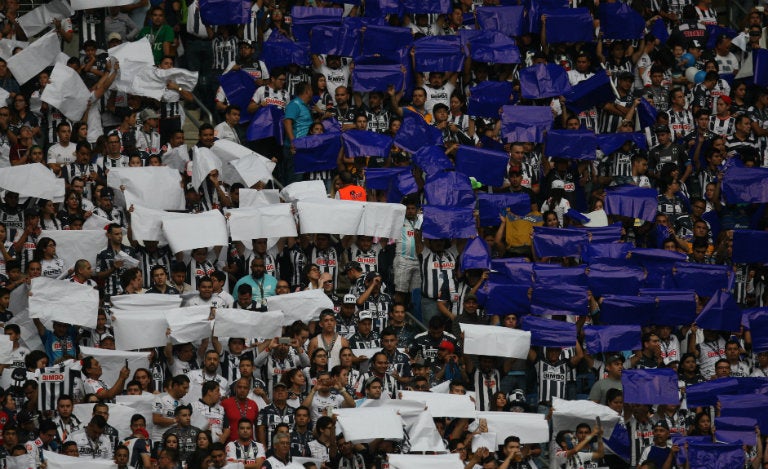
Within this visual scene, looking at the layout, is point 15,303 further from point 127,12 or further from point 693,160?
point 693,160

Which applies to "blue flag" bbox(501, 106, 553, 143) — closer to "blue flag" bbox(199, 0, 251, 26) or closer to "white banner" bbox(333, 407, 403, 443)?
"blue flag" bbox(199, 0, 251, 26)

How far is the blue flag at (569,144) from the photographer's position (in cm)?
2198

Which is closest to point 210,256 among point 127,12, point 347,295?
point 347,295

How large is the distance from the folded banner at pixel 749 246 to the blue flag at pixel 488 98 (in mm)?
3395

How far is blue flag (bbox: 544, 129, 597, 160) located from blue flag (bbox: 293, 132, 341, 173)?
2.71 metres

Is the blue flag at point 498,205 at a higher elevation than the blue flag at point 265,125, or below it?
below

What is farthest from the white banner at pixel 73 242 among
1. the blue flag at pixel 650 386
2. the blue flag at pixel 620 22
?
the blue flag at pixel 620 22

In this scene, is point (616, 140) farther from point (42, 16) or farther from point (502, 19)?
point (42, 16)

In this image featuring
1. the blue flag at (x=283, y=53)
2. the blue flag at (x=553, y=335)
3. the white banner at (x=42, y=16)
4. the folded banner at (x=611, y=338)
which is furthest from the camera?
the white banner at (x=42, y=16)

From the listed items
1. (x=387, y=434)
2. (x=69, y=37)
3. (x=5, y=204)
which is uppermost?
(x=69, y=37)

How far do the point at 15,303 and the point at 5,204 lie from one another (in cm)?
157

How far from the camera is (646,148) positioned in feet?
74.6

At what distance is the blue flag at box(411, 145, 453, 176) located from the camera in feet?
69.6

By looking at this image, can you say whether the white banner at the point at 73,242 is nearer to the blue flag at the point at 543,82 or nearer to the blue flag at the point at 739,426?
the blue flag at the point at 543,82
